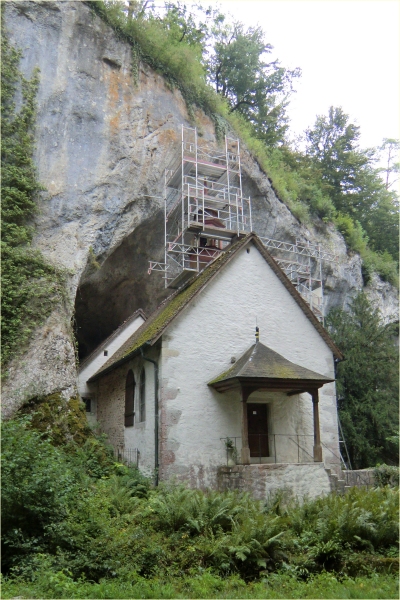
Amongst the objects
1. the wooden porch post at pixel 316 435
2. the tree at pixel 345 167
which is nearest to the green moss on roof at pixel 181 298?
the wooden porch post at pixel 316 435

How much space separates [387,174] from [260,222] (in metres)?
22.4

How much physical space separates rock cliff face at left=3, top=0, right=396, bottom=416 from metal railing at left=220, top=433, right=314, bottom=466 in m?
5.91

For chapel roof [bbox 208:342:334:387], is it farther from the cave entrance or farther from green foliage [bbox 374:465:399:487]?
the cave entrance

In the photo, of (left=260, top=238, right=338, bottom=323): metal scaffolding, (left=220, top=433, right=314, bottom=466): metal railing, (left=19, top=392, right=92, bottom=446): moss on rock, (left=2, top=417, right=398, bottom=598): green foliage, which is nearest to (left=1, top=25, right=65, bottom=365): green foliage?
(left=19, top=392, right=92, bottom=446): moss on rock

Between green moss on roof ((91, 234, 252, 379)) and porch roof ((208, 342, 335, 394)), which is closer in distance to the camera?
porch roof ((208, 342, 335, 394))

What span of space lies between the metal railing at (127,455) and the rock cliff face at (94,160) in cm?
289

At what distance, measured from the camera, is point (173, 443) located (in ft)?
47.9

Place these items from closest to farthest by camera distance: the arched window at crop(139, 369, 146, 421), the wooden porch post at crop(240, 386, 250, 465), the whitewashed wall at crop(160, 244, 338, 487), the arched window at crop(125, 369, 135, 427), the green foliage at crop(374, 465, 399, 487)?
the wooden porch post at crop(240, 386, 250, 465) < the whitewashed wall at crop(160, 244, 338, 487) < the arched window at crop(139, 369, 146, 421) < the green foliage at crop(374, 465, 399, 487) < the arched window at crop(125, 369, 135, 427)

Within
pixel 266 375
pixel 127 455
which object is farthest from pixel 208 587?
pixel 127 455

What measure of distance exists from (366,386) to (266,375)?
10.4 meters

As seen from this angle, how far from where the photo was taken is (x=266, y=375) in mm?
14391

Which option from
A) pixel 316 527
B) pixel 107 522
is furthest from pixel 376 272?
pixel 107 522

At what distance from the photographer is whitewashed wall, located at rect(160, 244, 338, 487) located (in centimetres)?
1478

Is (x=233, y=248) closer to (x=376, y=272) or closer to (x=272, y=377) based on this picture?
(x=272, y=377)
